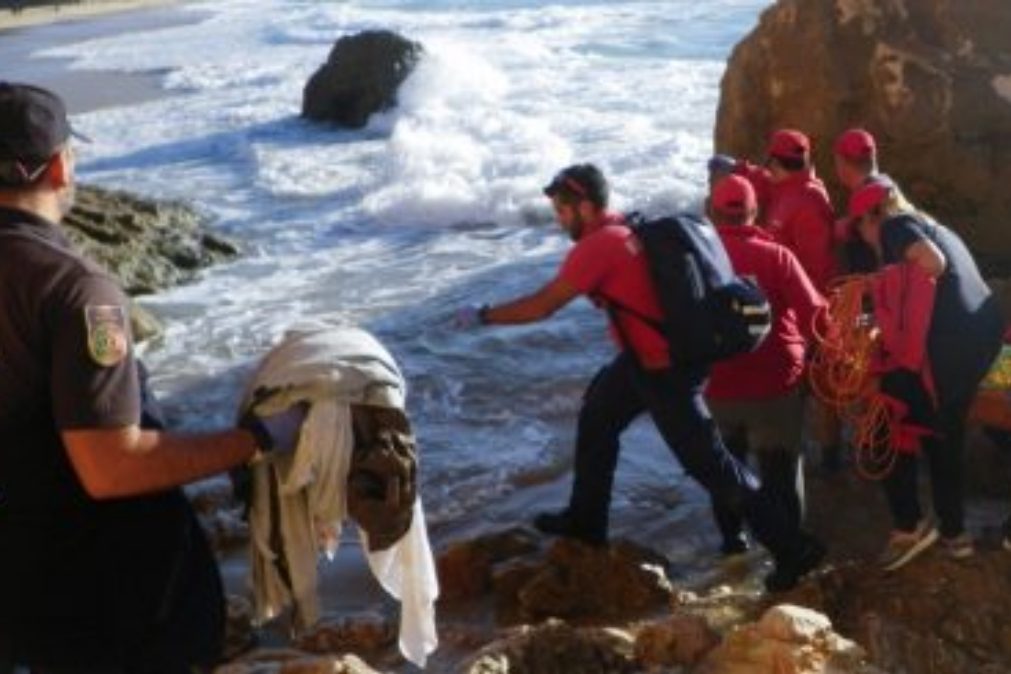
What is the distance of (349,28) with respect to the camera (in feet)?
113

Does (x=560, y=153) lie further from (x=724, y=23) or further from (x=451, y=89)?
Result: (x=724, y=23)

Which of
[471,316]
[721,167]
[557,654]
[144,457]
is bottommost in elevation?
[557,654]

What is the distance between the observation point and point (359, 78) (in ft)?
71.3

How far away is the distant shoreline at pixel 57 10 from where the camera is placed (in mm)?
42094

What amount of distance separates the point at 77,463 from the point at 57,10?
44384mm

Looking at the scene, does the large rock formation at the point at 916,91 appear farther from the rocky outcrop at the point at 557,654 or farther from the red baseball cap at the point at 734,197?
the rocky outcrop at the point at 557,654

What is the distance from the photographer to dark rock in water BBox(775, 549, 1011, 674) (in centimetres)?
467

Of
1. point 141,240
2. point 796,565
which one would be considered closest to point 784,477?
point 796,565

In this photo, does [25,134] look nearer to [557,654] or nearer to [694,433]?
[557,654]

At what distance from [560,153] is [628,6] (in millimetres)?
14870

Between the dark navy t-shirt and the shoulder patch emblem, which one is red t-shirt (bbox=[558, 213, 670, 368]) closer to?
the dark navy t-shirt

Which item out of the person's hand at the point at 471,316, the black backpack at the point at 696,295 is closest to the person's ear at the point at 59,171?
the person's hand at the point at 471,316

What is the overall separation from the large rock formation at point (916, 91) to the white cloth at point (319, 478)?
6.01 metres

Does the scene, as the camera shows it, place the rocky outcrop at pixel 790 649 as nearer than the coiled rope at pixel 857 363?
Yes
